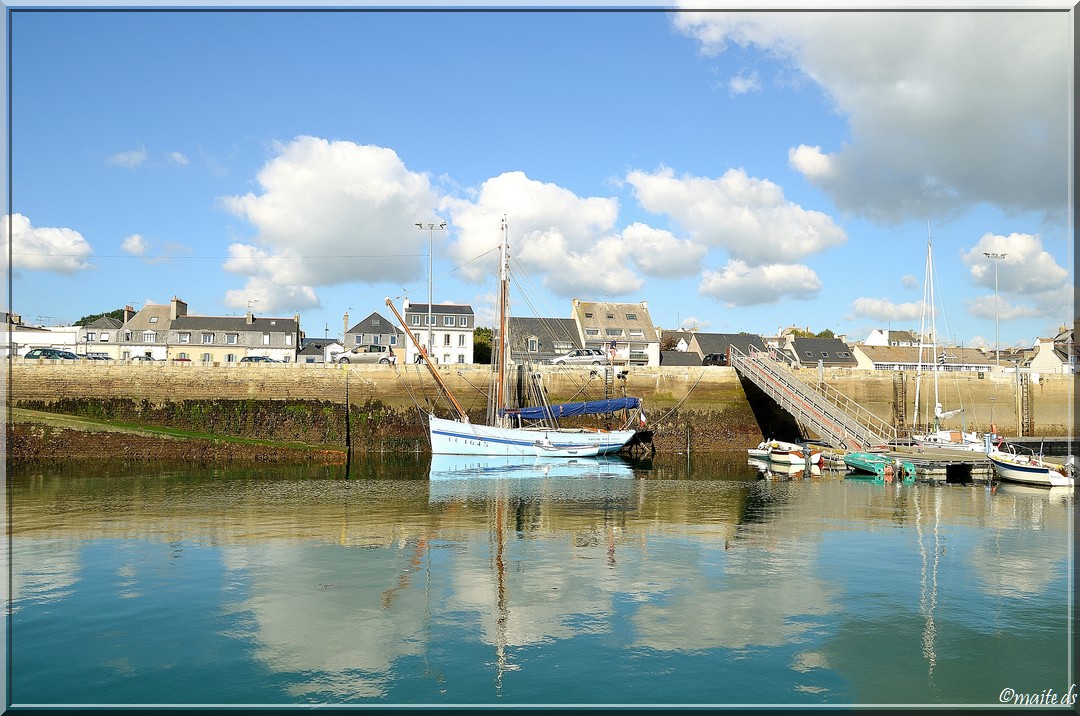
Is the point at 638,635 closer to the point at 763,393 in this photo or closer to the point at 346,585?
the point at 346,585

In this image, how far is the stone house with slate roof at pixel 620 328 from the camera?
282ft

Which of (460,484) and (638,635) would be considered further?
(460,484)

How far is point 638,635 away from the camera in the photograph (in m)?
14.2

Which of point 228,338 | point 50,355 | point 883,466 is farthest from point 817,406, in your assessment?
point 228,338

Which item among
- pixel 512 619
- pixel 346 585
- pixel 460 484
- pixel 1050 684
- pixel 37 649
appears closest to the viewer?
pixel 1050 684

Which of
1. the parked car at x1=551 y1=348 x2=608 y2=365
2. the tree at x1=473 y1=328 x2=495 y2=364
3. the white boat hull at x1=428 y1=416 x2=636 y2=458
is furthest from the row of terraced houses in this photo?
the white boat hull at x1=428 y1=416 x2=636 y2=458

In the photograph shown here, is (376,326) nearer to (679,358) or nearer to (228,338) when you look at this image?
(228,338)

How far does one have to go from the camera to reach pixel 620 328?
289ft

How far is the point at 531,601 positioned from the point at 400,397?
38.6m

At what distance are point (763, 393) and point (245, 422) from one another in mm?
35595

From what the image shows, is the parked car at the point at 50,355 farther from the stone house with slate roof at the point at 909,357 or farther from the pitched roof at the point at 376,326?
the stone house with slate roof at the point at 909,357

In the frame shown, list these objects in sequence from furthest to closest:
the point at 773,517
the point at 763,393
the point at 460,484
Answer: the point at 763,393 < the point at 460,484 < the point at 773,517

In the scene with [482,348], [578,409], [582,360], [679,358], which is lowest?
[578,409]

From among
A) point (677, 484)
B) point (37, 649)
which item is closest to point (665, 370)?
point (677, 484)
